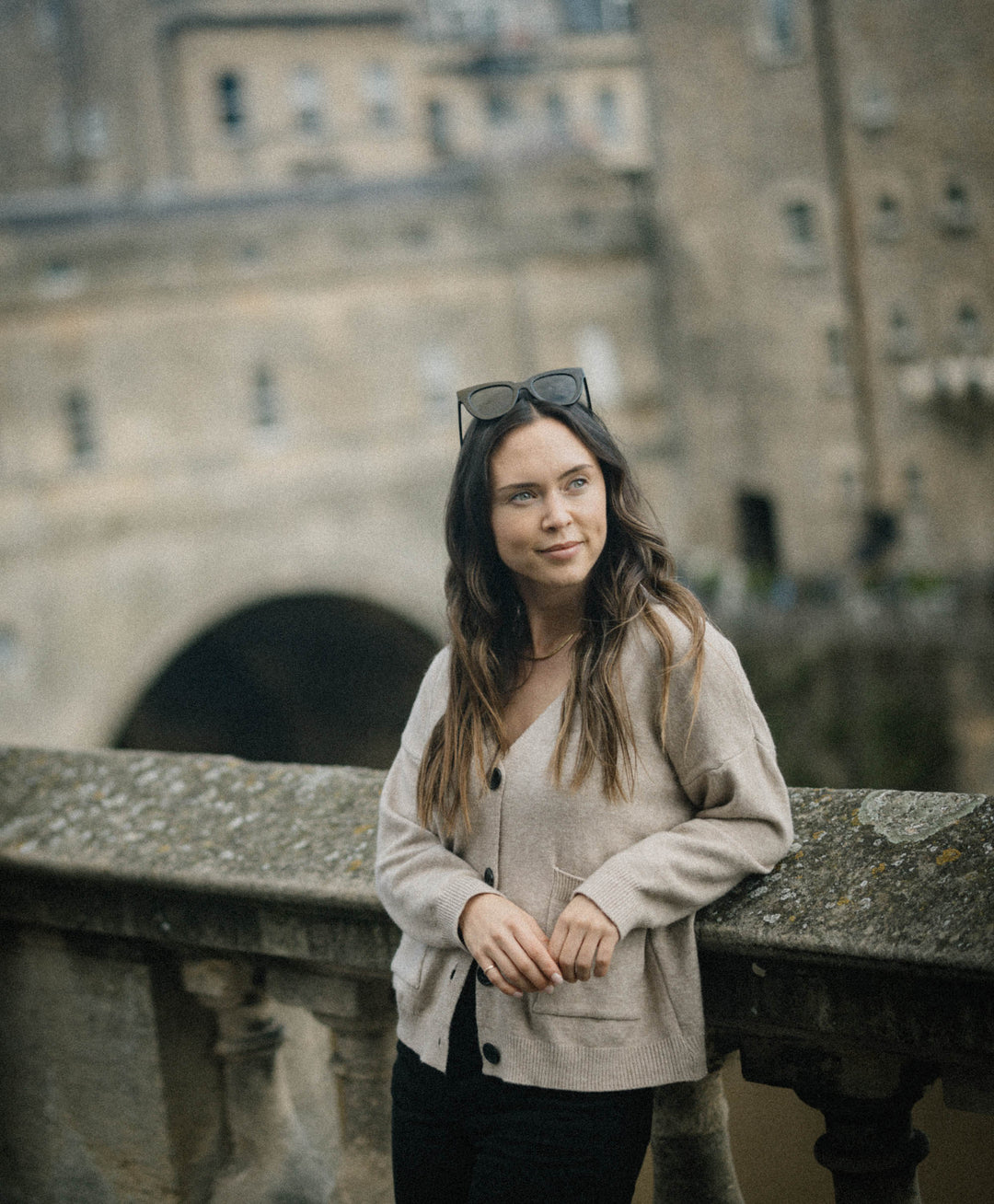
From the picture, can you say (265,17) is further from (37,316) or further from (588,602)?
(588,602)

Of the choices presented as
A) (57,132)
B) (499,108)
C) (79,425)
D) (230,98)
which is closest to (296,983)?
(79,425)

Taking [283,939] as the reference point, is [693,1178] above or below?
below

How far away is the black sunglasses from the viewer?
5.66 ft

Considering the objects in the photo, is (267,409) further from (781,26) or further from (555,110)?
(555,110)

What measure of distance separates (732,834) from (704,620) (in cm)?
25

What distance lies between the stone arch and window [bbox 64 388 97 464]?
3.25 meters

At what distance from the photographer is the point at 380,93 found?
31094mm

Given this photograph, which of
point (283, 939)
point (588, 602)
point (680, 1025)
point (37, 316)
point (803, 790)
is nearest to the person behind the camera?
point (680, 1025)

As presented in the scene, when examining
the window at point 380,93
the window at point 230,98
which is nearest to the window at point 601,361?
the window at point 380,93

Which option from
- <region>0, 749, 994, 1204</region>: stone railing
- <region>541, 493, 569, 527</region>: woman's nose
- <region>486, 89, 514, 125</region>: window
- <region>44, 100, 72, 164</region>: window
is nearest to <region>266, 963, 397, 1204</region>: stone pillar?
<region>0, 749, 994, 1204</region>: stone railing

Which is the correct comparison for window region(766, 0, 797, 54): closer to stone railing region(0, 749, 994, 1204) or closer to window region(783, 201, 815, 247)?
window region(783, 201, 815, 247)

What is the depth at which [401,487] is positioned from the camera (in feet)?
71.3

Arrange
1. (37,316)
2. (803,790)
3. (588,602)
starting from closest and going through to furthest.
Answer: (588,602)
(803,790)
(37,316)

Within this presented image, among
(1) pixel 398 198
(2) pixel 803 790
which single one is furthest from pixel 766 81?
(2) pixel 803 790
